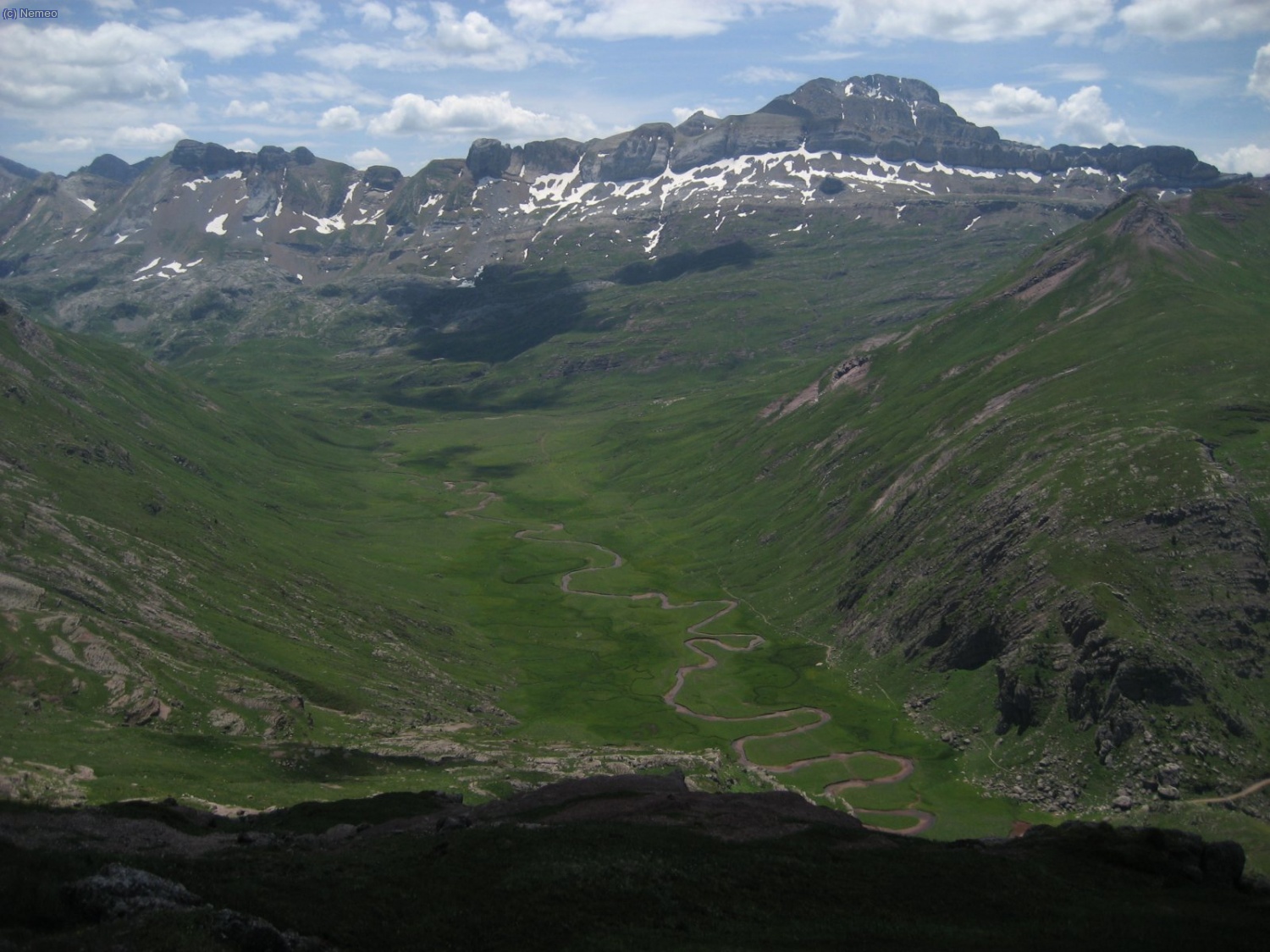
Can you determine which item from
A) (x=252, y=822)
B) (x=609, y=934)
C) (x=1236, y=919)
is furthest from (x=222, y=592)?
(x=1236, y=919)

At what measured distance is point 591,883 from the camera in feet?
197

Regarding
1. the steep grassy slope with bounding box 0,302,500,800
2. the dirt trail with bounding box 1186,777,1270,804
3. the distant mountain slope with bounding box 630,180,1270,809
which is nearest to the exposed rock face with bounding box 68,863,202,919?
the steep grassy slope with bounding box 0,302,500,800

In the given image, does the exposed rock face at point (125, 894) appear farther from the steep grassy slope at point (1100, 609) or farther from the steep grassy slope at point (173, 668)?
the steep grassy slope at point (1100, 609)

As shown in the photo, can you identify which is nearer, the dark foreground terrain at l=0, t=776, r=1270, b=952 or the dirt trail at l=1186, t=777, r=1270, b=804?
the dark foreground terrain at l=0, t=776, r=1270, b=952

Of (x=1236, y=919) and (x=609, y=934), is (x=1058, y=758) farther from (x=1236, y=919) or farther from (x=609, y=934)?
(x=609, y=934)

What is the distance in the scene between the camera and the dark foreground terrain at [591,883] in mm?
47906

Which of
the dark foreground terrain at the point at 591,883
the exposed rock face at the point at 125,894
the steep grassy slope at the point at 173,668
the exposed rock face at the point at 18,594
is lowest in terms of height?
the steep grassy slope at the point at 173,668

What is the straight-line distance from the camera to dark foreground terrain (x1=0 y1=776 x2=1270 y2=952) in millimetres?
47906

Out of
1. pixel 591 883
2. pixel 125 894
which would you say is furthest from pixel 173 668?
pixel 125 894

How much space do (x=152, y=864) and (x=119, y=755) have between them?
172 feet

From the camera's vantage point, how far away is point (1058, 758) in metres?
128

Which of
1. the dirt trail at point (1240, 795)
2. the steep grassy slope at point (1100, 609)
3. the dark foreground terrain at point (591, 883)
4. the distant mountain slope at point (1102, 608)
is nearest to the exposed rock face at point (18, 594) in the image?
the dark foreground terrain at point (591, 883)

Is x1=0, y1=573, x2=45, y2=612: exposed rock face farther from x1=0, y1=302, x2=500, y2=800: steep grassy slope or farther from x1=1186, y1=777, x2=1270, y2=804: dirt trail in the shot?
x1=1186, y1=777, x2=1270, y2=804: dirt trail

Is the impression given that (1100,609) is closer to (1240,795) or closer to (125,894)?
(1240,795)
